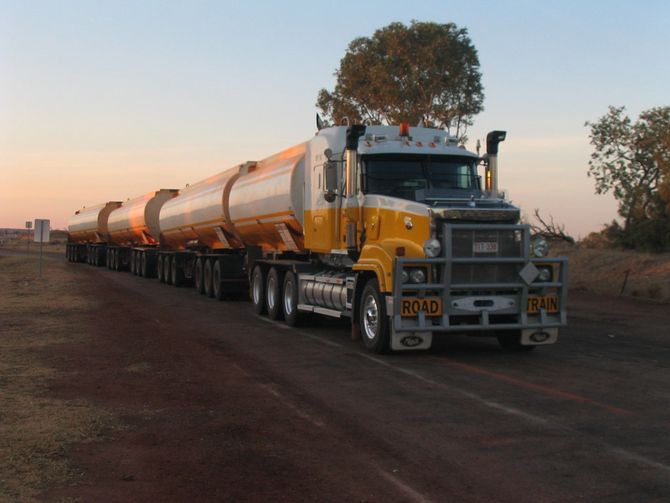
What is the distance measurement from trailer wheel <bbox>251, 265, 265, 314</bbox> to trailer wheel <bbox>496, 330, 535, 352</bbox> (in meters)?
7.21

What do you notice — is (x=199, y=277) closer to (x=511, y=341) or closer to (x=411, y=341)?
(x=511, y=341)

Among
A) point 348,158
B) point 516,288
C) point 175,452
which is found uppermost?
point 348,158

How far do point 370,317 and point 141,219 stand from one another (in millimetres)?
26793

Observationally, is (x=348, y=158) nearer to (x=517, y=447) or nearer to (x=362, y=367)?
(x=362, y=367)

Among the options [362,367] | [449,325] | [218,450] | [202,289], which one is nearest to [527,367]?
[449,325]

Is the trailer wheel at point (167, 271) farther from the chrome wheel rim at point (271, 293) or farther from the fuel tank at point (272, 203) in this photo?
the chrome wheel rim at point (271, 293)

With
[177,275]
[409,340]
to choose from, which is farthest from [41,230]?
[409,340]

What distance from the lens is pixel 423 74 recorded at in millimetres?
43562

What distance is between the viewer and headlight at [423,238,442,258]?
11.6 m

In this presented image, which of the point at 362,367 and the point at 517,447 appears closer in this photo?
the point at 517,447

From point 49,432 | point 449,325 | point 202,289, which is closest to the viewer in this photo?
point 49,432

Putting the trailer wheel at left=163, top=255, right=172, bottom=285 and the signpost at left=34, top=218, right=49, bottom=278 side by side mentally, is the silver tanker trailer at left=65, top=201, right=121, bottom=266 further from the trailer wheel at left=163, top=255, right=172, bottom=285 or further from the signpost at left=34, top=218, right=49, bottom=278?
the trailer wheel at left=163, top=255, right=172, bottom=285

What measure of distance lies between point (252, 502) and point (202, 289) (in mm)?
20904

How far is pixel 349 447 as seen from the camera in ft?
22.8
